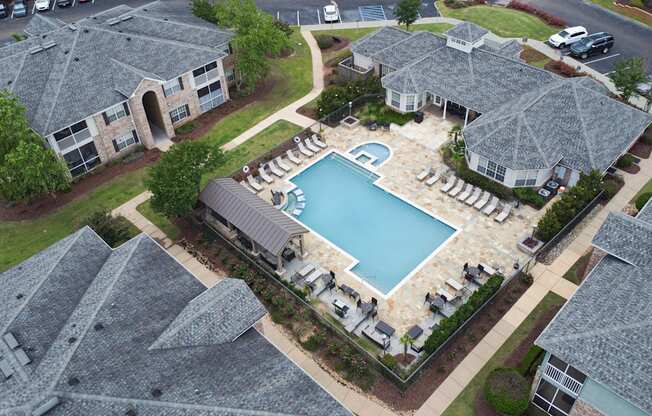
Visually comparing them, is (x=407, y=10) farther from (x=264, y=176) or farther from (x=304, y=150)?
(x=264, y=176)

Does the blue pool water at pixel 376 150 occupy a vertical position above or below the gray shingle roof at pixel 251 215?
below

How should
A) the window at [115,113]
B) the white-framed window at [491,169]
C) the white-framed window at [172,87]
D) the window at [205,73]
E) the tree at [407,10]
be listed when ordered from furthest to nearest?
the tree at [407,10] → the window at [205,73] → the white-framed window at [172,87] → the window at [115,113] → the white-framed window at [491,169]

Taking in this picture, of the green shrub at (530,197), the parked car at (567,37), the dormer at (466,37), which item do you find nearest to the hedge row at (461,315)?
the green shrub at (530,197)

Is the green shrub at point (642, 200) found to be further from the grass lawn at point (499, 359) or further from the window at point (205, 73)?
the window at point (205, 73)

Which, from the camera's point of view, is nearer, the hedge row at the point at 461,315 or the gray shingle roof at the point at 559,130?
the hedge row at the point at 461,315

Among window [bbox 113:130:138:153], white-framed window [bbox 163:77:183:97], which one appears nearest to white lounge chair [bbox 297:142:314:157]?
white-framed window [bbox 163:77:183:97]

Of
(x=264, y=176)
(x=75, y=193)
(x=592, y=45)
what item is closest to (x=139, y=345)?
(x=264, y=176)

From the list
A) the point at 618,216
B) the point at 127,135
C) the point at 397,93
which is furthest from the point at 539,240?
the point at 127,135
